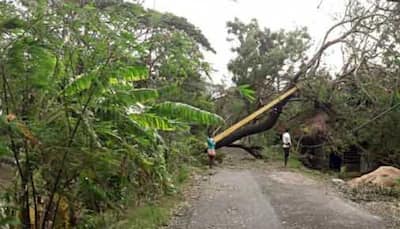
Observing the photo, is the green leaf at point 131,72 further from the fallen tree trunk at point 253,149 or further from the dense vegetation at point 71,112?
the fallen tree trunk at point 253,149

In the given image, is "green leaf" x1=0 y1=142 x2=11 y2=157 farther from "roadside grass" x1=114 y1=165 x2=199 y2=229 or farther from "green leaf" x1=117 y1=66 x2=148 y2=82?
"roadside grass" x1=114 y1=165 x2=199 y2=229

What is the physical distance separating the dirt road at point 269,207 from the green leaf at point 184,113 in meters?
2.25

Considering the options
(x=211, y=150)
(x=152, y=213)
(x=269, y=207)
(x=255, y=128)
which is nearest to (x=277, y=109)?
(x=255, y=128)

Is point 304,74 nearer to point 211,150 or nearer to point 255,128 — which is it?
point 255,128

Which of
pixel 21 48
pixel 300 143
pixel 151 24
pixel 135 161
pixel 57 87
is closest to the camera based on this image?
pixel 21 48

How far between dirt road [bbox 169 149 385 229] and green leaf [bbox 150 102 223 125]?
7.38 feet

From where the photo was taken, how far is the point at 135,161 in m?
7.17

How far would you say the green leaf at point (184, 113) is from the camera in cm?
748

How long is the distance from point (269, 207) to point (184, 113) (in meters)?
3.98

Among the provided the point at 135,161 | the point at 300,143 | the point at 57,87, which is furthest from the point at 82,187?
the point at 300,143

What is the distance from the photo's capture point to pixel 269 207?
10.6 m

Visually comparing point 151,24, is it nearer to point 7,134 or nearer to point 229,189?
point 229,189

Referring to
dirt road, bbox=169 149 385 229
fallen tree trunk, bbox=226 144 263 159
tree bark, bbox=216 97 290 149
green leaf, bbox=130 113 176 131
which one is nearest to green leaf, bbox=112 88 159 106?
green leaf, bbox=130 113 176 131

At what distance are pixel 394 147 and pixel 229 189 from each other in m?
8.15
